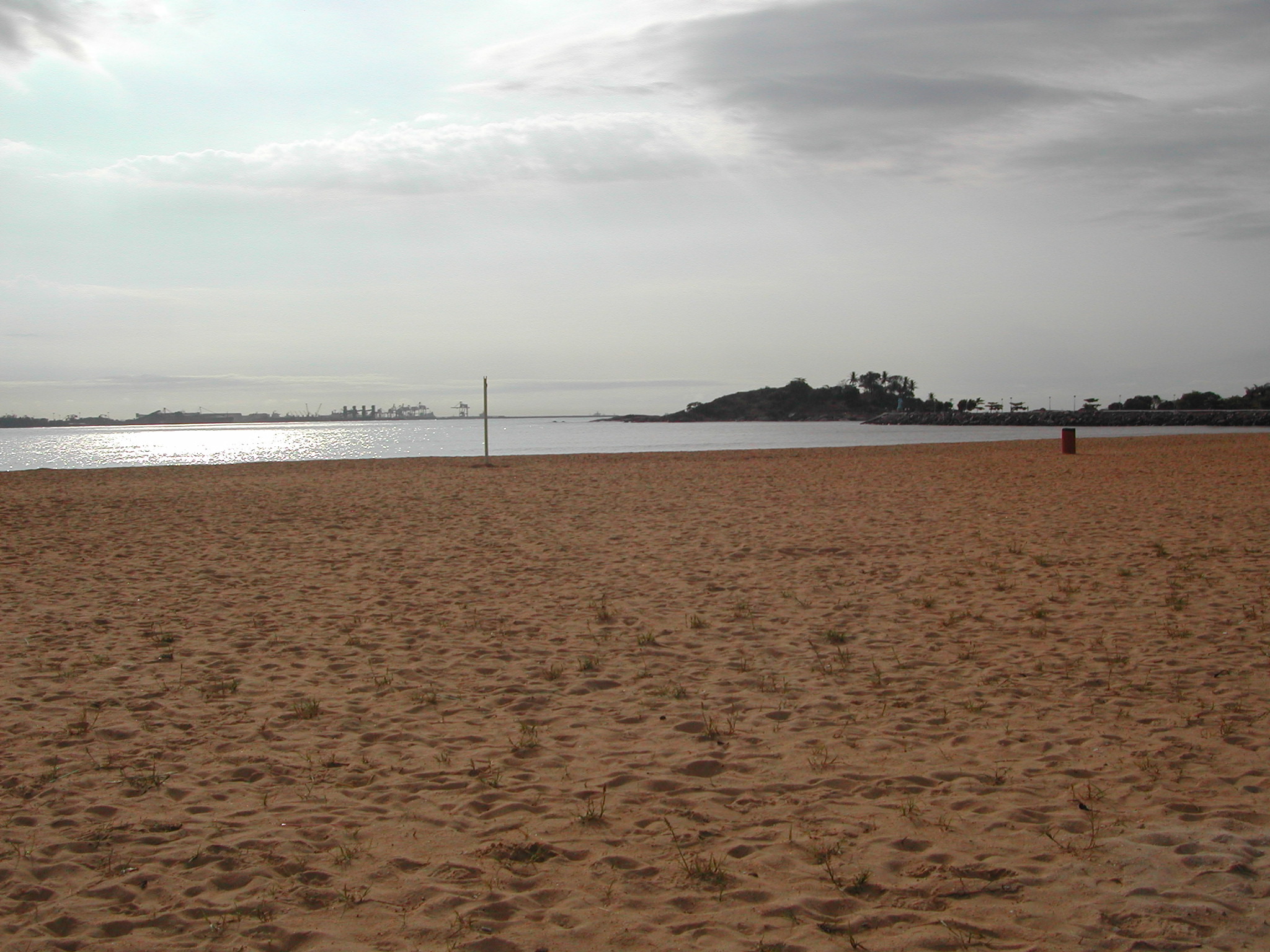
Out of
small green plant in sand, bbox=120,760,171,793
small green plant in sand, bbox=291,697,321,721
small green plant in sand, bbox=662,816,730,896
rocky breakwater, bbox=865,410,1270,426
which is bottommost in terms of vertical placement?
small green plant in sand, bbox=662,816,730,896

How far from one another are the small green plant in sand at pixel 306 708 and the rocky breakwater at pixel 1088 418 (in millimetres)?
110650

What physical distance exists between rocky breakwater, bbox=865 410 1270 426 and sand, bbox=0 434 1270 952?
349 feet

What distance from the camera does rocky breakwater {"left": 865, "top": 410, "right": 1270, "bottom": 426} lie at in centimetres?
10456

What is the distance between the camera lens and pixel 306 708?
211 inches

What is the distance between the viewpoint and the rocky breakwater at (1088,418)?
10456cm

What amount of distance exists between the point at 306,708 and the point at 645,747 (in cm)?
209

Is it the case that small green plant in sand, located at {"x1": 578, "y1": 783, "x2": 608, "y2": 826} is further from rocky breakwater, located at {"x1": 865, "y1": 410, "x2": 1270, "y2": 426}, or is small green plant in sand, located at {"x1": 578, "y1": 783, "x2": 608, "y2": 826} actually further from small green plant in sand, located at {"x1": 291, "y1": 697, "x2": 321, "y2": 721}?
rocky breakwater, located at {"x1": 865, "y1": 410, "x2": 1270, "y2": 426}

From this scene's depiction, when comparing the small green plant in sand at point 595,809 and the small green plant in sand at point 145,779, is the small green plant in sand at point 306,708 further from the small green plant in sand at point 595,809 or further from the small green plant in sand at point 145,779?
the small green plant in sand at point 595,809

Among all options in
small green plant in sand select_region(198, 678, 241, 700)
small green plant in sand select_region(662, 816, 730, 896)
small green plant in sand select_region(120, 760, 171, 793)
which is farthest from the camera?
small green plant in sand select_region(198, 678, 241, 700)

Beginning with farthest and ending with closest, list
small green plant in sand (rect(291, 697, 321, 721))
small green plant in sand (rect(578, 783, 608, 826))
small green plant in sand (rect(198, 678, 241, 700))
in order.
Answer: small green plant in sand (rect(198, 678, 241, 700))
small green plant in sand (rect(291, 697, 321, 721))
small green plant in sand (rect(578, 783, 608, 826))

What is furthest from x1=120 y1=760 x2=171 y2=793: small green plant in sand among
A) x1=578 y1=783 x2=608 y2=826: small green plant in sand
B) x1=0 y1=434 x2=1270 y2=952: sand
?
x1=578 y1=783 x2=608 y2=826: small green plant in sand

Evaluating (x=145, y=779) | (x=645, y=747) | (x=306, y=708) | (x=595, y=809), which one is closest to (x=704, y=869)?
(x=595, y=809)

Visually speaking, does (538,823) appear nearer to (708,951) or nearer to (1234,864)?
(708,951)

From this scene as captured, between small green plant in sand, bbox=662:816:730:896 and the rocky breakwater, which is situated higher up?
the rocky breakwater
